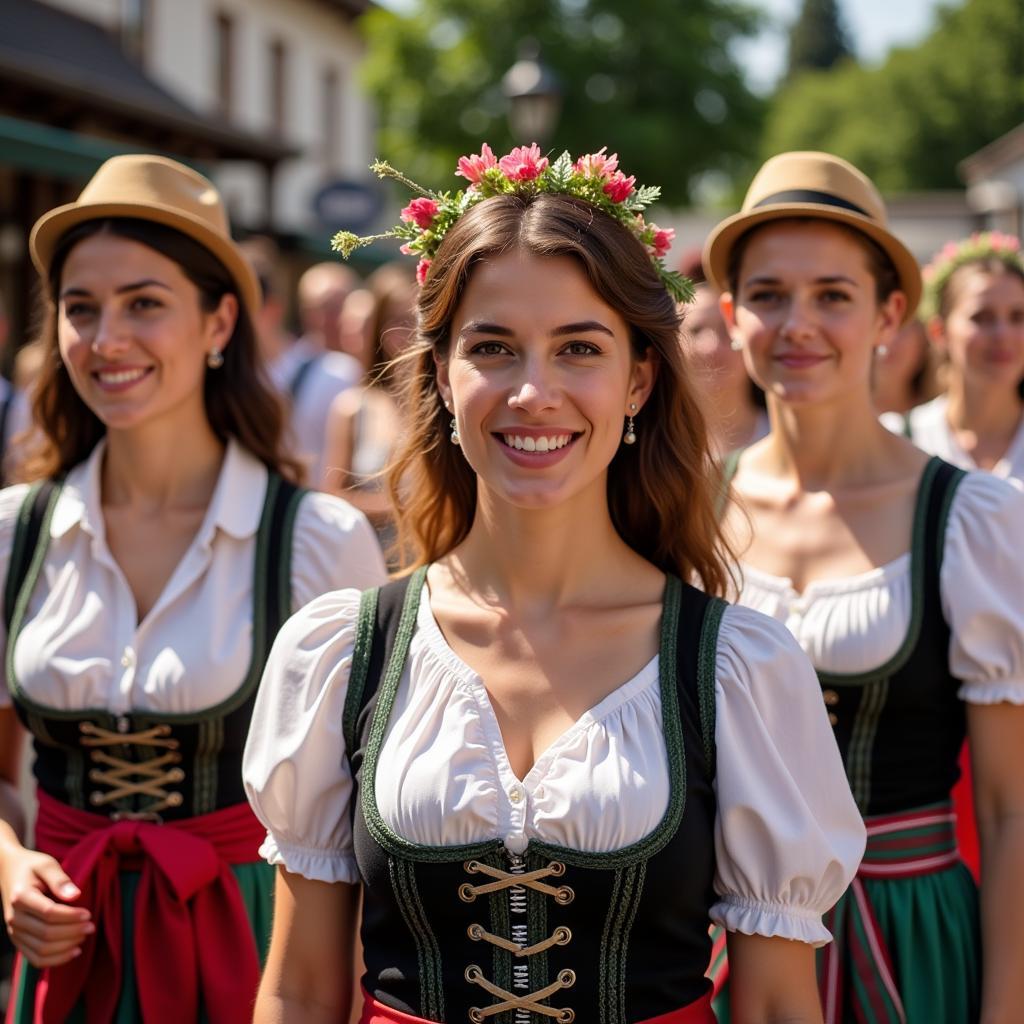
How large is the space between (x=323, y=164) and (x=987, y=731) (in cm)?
2448

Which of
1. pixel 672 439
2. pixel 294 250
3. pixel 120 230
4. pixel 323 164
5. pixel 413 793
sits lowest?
pixel 413 793

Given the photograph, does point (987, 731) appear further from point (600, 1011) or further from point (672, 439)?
point (600, 1011)

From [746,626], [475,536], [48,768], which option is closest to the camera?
[746,626]

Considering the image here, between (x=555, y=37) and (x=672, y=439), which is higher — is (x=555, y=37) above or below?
above

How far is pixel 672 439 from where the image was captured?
2.57 m

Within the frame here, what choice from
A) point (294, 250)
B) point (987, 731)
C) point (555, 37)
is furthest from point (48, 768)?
point (555, 37)

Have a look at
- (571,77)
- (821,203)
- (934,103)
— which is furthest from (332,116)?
(934,103)

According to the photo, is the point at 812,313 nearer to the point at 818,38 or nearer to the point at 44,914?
the point at 44,914

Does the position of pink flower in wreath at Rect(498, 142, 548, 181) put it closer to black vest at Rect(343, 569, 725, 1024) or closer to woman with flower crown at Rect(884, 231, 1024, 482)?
black vest at Rect(343, 569, 725, 1024)

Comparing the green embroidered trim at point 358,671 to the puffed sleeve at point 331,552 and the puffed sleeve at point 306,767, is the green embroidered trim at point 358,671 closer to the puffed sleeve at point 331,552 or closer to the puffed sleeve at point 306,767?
the puffed sleeve at point 306,767

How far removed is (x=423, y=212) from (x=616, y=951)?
1259 mm

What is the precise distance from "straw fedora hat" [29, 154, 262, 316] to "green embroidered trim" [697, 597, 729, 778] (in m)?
1.58

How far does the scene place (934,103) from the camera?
57.8 metres

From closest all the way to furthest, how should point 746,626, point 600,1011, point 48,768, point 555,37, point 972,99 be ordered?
point 600,1011 → point 746,626 → point 48,768 → point 555,37 → point 972,99
